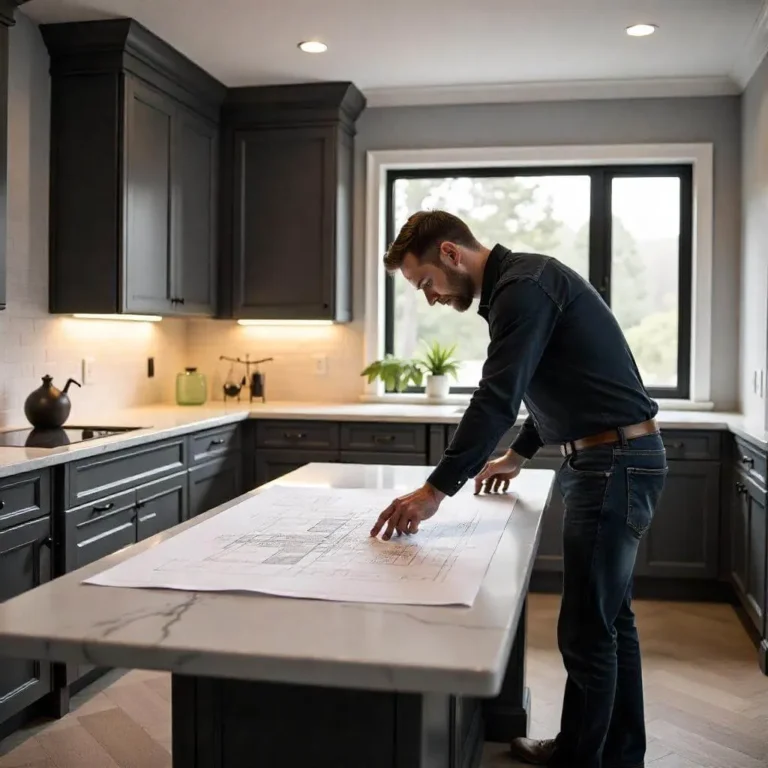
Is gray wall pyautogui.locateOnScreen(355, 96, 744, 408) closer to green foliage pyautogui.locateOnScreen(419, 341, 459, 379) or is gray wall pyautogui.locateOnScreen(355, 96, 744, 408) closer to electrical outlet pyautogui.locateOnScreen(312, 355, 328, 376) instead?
green foliage pyautogui.locateOnScreen(419, 341, 459, 379)

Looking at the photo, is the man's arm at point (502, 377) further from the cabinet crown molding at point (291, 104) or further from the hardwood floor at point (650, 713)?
the cabinet crown molding at point (291, 104)

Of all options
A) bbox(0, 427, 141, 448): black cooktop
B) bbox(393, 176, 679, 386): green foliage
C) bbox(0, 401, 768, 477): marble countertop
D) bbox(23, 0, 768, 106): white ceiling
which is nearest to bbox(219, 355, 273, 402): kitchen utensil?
bbox(0, 401, 768, 477): marble countertop

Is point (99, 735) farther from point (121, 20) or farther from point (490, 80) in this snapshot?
point (490, 80)

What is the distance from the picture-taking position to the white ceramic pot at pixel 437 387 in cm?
481

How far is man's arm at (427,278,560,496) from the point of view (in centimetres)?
178

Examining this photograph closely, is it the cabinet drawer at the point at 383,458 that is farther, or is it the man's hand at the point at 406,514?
the cabinet drawer at the point at 383,458

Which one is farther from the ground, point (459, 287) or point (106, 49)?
point (106, 49)

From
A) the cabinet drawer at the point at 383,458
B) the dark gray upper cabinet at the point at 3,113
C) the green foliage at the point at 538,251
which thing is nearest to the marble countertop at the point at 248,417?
the cabinet drawer at the point at 383,458

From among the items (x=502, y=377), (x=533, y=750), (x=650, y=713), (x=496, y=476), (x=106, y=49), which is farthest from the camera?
(x=106, y=49)

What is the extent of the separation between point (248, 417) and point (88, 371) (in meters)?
0.76

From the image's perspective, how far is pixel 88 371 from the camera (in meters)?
4.05

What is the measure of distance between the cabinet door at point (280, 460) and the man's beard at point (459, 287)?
2.28 m

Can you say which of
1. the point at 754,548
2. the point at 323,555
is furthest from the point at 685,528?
the point at 323,555

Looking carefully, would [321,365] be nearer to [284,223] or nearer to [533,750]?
[284,223]
